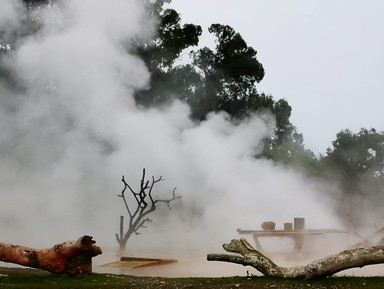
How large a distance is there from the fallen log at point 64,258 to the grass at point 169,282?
18cm

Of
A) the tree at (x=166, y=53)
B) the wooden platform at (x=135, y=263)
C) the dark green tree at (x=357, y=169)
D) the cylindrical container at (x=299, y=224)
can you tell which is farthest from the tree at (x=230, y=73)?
the wooden platform at (x=135, y=263)

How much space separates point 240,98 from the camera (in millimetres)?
31297

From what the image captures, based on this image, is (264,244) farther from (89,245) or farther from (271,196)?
(89,245)

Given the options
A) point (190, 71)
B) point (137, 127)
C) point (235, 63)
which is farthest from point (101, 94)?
point (235, 63)

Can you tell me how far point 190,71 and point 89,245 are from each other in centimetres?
2143

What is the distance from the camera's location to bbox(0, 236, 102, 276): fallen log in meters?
10.5

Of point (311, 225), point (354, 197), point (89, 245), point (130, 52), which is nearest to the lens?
point (89, 245)

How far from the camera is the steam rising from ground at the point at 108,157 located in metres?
24.3

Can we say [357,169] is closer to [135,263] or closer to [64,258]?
[135,263]

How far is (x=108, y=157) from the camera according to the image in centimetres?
2684

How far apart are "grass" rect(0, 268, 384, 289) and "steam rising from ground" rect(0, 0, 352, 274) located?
11983 mm

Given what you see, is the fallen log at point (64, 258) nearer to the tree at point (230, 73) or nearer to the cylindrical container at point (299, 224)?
A: the cylindrical container at point (299, 224)

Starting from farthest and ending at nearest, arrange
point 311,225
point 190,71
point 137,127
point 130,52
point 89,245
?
point 190,71 → point 130,52 → point 137,127 → point 311,225 → point 89,245

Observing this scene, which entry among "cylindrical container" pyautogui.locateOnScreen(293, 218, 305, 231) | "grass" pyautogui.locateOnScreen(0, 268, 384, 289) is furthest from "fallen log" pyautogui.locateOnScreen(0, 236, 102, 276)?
"cylindrical container" pyautogui.locateOnScreen(293, 218, 305, 231)
